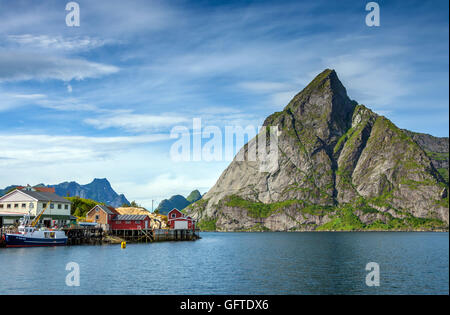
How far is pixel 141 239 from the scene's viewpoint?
134750mm

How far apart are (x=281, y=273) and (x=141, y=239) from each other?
80.8 m

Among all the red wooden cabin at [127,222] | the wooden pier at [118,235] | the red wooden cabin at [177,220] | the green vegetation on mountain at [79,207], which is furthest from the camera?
the green vegetation on mountain at [79,207]

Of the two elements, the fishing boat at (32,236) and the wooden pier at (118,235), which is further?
the wooden pier at (118,235)

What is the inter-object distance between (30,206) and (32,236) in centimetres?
1279

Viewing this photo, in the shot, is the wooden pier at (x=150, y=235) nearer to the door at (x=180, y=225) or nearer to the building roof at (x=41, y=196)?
the door at (x=180, y=225)

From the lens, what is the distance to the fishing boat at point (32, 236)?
96625mm

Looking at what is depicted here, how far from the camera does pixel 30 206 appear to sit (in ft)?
360

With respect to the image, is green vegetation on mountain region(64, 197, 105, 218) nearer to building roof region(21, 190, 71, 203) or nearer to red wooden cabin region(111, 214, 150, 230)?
red wooden cabin region(111, 214, 150, 230)

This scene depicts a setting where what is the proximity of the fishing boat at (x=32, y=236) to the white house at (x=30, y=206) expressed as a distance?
256 cm

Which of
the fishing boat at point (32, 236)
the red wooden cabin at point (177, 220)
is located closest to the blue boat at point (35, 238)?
the fishing boat at point (32, 236)

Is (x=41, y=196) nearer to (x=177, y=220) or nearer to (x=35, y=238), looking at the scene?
(x=35, y=238)

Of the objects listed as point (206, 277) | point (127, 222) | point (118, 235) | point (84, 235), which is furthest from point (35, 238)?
point (206, 277)

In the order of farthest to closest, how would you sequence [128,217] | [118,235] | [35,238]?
1. [128,217]
2. [118,235]
3. [35,238]
